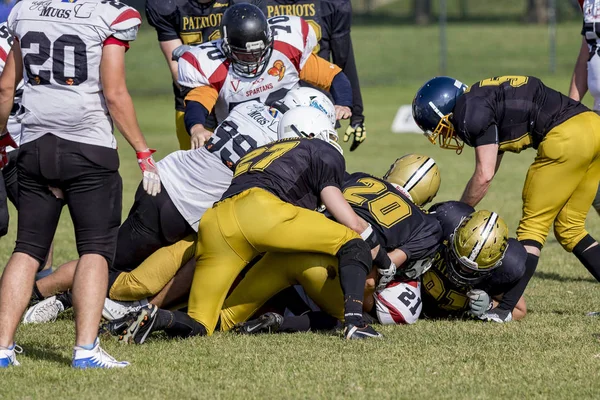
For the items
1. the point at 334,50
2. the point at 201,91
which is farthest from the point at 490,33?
the point at 201,91

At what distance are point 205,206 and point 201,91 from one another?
3.54 feet

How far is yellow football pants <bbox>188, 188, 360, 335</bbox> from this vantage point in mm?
5148

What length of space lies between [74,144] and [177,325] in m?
1.16

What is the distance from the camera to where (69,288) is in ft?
20.1

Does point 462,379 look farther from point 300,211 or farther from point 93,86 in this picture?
point 93,86

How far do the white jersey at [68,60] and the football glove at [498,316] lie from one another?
2.51 meters

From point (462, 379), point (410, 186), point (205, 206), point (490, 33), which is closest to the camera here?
point (462, 379)

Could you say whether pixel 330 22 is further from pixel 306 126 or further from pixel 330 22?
pixel 306 126

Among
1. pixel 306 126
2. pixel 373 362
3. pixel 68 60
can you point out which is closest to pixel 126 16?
pixel 68 60

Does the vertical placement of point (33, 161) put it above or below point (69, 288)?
above

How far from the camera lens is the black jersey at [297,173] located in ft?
17.6

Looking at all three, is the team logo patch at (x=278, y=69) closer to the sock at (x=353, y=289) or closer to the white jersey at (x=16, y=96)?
the white jersey at (x=16, y=96)

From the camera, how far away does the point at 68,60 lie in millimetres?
4578

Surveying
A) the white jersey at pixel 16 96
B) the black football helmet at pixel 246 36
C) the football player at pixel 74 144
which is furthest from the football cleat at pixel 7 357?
the black football helmet at pixel 246 36
